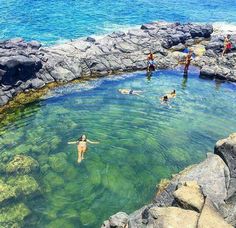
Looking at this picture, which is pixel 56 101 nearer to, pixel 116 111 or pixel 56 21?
pixel 116 111

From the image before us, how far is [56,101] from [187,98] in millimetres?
16060

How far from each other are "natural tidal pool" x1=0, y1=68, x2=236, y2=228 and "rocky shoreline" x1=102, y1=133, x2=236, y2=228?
10.2 ft

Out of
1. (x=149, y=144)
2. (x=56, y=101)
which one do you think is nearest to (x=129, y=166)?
(x=149, y=144)

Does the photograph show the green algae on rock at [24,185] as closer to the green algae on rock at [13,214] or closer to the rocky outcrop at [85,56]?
the green algae on rock at [13,214]

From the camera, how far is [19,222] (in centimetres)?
2275

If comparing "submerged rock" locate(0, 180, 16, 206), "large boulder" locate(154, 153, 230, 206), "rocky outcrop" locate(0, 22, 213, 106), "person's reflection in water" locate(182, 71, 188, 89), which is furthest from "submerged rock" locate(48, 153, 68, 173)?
"person's reflection in water" locate(182, 71, 188, 89)

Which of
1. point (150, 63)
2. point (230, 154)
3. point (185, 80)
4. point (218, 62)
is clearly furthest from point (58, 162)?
point (218, 62)

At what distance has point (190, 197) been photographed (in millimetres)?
17625

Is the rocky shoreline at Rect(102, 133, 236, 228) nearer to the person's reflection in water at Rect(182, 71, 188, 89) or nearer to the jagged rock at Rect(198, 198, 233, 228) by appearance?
the jagged rock at Rect(198, 198, 233, 228)

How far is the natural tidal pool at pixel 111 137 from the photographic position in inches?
971

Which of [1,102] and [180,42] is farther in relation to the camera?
[180,42]

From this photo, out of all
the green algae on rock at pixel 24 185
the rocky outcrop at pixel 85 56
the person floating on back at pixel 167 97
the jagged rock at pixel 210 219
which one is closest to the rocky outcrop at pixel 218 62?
the rocky outcrop at pixel 85 56

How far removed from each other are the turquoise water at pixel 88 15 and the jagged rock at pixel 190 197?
162ft

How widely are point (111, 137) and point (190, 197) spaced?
1557cm
